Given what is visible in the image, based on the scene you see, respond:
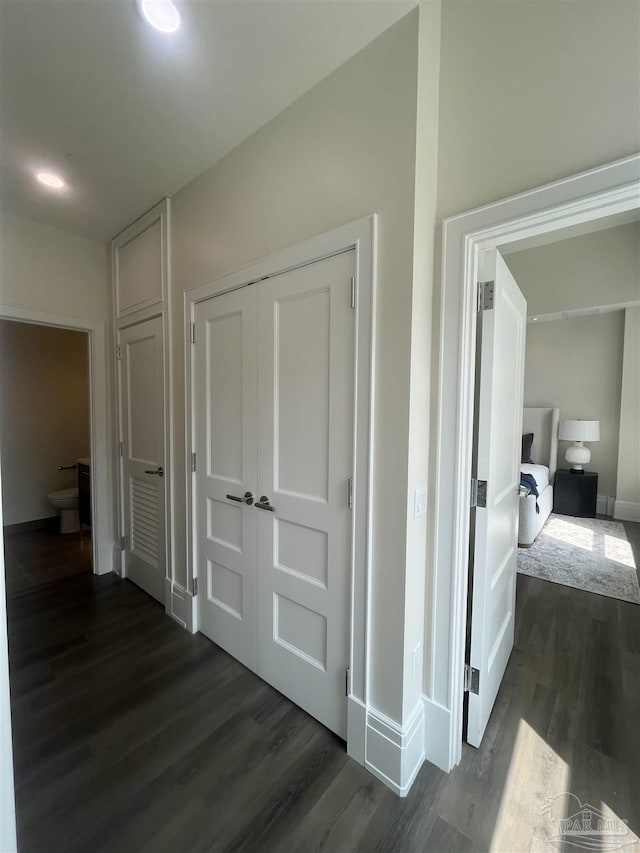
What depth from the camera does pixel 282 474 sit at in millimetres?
1692

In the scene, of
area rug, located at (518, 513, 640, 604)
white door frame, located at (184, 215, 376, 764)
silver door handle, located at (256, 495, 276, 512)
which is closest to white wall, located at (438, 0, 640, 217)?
white door frame, located at (184, 215, 376, 764)

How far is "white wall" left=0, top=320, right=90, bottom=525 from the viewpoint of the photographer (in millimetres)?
3838

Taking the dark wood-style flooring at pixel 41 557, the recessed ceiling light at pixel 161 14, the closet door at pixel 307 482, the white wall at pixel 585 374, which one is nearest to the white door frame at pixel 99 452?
the dark wood-style flooring at pixel 41 557

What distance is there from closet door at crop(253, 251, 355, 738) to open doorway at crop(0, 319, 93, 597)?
8.92 ft

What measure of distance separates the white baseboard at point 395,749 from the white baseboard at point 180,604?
4.22ft

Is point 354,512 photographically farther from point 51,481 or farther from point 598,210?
point 51,481

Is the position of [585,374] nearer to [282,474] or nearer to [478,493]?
[478,493]

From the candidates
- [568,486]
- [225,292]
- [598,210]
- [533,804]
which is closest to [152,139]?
[225,292]

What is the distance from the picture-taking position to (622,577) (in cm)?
292

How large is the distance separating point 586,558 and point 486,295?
125 inches

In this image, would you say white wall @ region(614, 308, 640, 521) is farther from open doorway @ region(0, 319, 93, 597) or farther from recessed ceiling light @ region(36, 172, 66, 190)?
open doorway @ region(0, 319, 93, 597)

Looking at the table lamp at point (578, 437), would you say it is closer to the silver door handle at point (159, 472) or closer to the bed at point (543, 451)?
the bed at point (543, 451)

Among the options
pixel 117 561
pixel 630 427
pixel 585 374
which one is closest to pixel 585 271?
pixel 585 374

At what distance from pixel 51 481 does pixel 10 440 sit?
0.62 metres
